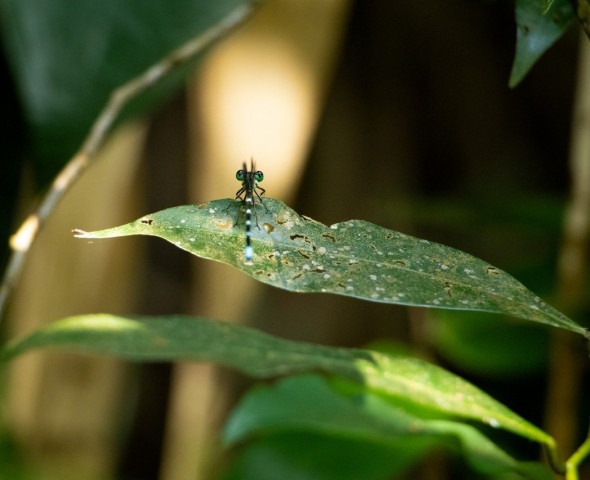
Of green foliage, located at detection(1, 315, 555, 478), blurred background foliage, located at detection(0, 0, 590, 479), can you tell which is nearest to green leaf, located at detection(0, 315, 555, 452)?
green foliage, located at detection(1, 315, 555, 478)

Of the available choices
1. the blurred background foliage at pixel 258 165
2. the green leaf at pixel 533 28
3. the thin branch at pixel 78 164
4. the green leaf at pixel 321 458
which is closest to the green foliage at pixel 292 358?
the thin branch at pixel 78 164

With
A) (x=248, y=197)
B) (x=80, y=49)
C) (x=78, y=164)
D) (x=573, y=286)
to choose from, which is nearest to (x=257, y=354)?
(x=248, y=197)

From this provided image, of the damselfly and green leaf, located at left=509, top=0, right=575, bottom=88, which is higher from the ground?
green leaf, located at left=509, top=0, right=575, bottom=88

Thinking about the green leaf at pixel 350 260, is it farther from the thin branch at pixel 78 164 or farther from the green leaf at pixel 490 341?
the green leaf at pixel 490 341

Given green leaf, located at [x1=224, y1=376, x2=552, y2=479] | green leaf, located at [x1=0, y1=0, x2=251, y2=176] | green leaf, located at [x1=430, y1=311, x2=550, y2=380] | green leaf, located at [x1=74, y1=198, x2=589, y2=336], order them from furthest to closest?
green leaf, located at [x1=430, y1=311, x2=550, y2=380] < green leaf, located at [x1=0, y1=0, x2=251, y2=176] < green leaf, located at [x1=224, y1=376, x2=552, y2=479] < green leaf, located at [x1=74, y1=198, x2=589, y2=336]

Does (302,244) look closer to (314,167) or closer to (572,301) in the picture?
(572,301)

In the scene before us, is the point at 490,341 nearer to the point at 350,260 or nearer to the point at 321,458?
the point at 321,458

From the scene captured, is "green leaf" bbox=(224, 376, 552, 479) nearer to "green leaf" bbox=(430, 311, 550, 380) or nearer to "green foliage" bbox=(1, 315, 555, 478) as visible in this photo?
"green foliage" bbox=(1, 315, 555, 478)

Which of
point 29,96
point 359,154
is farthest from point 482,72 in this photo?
point 29,96
